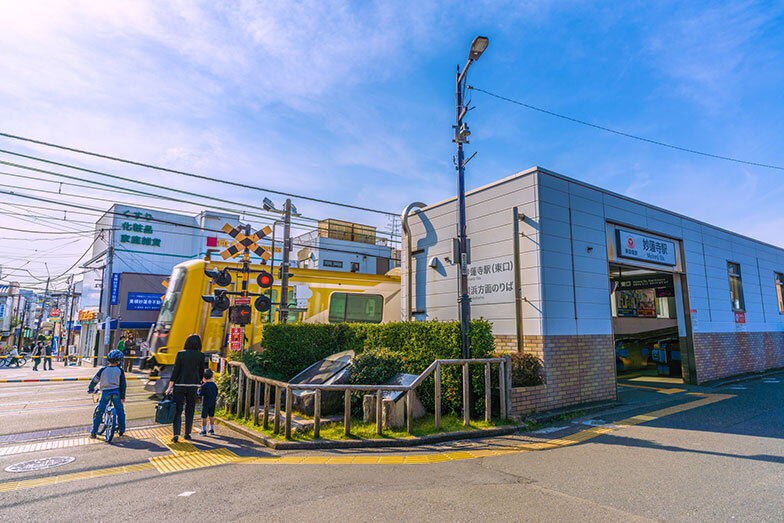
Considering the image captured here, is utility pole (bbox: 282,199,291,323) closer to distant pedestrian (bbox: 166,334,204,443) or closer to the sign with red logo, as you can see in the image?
the sign with red logo

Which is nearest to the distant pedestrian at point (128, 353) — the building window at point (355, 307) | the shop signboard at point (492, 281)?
the building window at point (355, 307)

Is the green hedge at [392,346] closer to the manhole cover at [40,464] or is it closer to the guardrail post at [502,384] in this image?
the guardrail post at [502,384]

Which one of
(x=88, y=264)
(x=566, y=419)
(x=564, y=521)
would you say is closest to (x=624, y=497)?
(x=564, y=521)

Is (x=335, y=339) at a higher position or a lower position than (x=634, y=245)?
lower

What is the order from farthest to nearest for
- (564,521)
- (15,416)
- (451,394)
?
(15,416) → (451,394) → (564,521)

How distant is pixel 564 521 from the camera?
415 centimetres

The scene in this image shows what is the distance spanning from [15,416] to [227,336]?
5.20 metres

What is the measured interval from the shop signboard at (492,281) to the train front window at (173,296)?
29.7ft

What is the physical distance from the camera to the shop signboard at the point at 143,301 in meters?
31.6

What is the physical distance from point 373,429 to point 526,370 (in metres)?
3.79

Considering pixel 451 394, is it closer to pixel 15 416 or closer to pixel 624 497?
pixel 624 497

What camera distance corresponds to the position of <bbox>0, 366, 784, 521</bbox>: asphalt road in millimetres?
4387

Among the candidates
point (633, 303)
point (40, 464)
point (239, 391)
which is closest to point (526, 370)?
point (239, 391)

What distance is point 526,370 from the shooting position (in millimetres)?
9484
